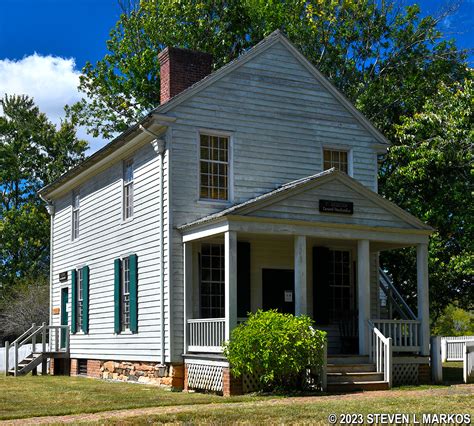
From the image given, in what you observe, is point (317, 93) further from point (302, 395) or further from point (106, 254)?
point (302, 395)

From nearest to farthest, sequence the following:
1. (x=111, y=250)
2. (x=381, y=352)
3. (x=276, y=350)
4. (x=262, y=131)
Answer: (x=276, y=350) → (x=381, y=352) → (x=262, y=131) → (x=111, y=250)

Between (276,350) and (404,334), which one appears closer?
(276,350)

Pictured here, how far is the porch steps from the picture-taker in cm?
1709

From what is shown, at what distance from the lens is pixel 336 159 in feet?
72.7

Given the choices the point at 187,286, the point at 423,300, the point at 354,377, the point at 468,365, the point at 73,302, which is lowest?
the point at 354,377

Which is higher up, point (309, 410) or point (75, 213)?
point (75, 213)

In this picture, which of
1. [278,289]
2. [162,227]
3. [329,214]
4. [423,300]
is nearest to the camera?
[329,214]

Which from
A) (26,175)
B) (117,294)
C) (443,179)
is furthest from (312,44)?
(26,175)

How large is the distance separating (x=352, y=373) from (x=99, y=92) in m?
24.3

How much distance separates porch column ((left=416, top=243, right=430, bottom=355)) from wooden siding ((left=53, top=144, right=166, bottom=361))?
20.5 feet

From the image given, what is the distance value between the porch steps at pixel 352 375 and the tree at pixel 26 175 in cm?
3091

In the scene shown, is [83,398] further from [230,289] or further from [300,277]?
[300,277]

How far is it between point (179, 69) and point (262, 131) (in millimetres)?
2953

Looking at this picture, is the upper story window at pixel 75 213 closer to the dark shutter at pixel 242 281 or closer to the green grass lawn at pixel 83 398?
the green grass lawn at pixel 83 398
